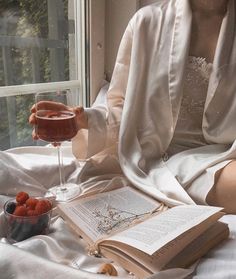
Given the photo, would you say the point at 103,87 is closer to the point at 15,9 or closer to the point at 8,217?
the point at 15,9

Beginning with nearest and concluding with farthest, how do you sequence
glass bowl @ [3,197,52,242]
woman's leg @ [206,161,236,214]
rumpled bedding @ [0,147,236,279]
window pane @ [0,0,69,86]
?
rumpled bedding @ [0,147,236,279] < glass bowl @ [3,197,52,242] < woman's leg @ [206,161,236,214] < window pane @ [0,0,69,86]

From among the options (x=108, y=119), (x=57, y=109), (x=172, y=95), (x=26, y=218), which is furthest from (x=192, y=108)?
(x=26, y=218)

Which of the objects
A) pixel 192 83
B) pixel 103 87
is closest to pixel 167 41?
pixel 192 83

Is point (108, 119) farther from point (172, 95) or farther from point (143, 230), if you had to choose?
point (143, 230)

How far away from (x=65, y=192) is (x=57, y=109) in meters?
0.23

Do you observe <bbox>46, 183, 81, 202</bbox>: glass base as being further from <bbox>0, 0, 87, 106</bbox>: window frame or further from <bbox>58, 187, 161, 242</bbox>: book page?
<bbox>0, 0, 87, 106</bbox>: window frame

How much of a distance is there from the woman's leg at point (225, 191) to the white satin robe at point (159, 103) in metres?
0.11

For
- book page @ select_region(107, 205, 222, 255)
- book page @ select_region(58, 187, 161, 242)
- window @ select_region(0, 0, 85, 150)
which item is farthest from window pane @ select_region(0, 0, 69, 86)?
book page @ select_region(107, 205, 222, 255)

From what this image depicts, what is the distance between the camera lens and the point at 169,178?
957 millimetres

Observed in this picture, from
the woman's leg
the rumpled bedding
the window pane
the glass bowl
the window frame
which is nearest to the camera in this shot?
the rumpled bedding

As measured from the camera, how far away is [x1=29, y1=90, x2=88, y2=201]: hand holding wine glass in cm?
90

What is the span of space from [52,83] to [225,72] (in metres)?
0.78

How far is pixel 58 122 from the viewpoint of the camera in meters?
0.89

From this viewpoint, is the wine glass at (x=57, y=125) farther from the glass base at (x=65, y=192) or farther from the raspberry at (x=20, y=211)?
the raspberry at (x=20, y=211)
